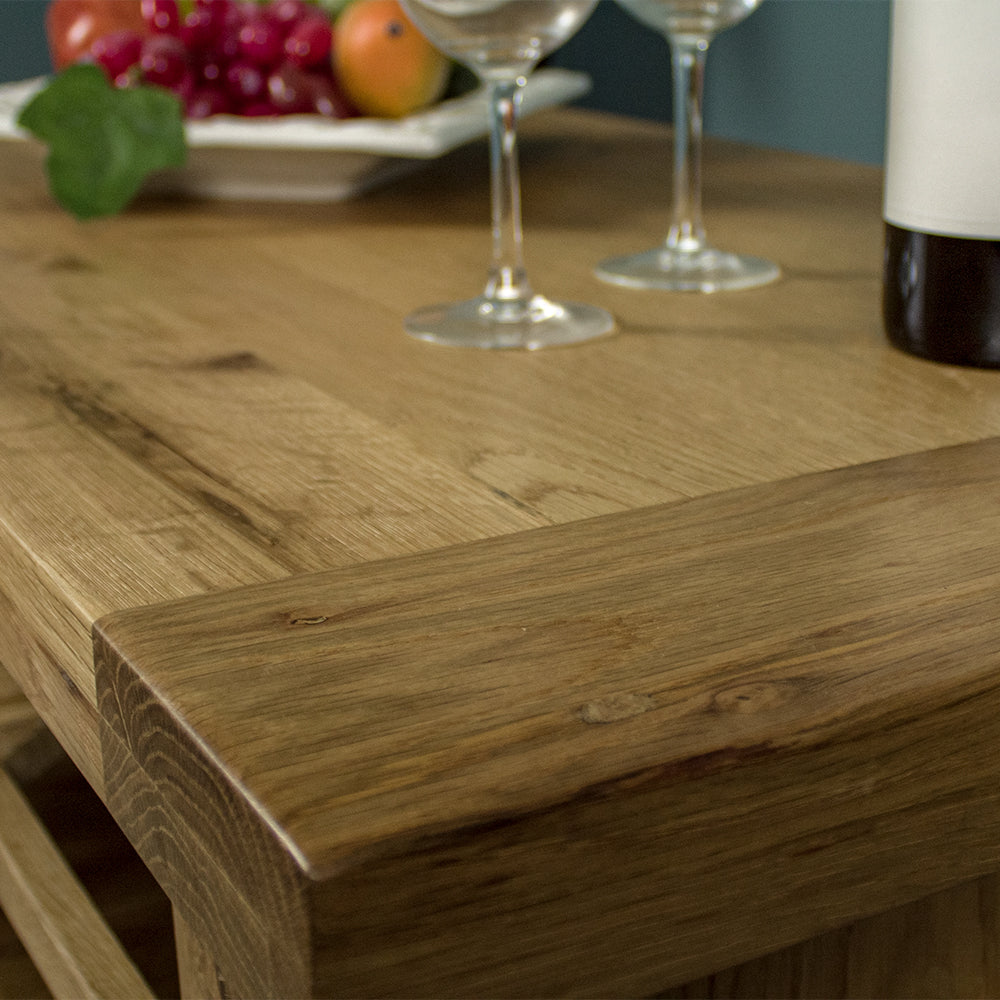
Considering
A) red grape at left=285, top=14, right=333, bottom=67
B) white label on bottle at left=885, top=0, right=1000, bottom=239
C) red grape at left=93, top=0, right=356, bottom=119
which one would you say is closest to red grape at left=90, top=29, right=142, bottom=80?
red grape at left=93, top=0, right=356, bottom=119

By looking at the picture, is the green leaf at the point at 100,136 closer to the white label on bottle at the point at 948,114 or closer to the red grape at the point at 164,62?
the red grape at the point at 164,62

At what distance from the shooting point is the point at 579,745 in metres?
0.28

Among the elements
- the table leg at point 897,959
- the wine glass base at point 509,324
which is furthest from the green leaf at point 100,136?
the table leg at point 897,959

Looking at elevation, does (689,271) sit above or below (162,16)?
below

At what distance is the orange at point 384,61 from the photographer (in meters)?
0.93

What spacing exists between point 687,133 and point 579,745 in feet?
1.62

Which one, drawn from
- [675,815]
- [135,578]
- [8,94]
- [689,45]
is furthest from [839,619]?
[8,94]

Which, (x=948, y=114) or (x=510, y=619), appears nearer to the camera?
(x=510, y=619)

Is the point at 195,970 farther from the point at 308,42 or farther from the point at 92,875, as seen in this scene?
the point at 308,42

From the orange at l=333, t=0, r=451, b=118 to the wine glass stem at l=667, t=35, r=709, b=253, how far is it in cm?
27

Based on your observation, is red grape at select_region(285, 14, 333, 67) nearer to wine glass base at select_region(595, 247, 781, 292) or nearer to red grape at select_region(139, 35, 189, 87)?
red grape at select_region(139, 35, 189, 87)

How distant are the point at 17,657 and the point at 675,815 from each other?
250 millimetres

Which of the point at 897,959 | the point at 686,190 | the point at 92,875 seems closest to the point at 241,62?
the point at 686,190

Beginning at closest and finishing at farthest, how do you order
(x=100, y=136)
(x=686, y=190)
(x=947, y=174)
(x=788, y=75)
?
(x=947, y=174) → (x=686, y=190) → (x=100, y=136) → (x=788, y=75)
